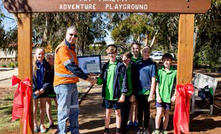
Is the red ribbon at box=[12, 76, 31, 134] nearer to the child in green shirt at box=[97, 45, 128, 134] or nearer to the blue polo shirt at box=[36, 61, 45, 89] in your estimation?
the blue polo shirt at box=[36, 61, 45, 89]

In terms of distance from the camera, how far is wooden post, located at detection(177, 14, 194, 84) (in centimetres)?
380

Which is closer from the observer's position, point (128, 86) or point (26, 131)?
point (26, 131)

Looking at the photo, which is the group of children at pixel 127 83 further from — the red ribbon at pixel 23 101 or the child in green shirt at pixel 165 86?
the red ribbon at pixel 23 101

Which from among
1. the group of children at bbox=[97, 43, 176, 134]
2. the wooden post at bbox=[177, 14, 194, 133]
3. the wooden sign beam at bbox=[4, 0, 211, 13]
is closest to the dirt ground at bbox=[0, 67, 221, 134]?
the group of children at bbox=[97, 43, 176, 134]

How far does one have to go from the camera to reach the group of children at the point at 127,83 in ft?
13.3

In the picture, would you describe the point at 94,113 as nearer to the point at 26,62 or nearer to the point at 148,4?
the point at 26,62

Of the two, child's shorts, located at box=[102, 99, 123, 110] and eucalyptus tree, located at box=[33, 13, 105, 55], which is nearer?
child's shorts, located at box=[102, 99, 123, 110]

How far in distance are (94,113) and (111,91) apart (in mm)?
2352

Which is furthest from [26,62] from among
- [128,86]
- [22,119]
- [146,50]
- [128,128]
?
[128,128]

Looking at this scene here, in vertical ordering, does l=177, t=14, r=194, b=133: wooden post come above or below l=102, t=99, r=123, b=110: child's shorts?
above

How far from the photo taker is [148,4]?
375 centimetres

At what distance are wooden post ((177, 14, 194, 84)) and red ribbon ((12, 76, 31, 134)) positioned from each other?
2.64 metres

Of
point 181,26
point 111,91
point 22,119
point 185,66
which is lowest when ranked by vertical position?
point 22,119

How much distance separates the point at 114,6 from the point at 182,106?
2075mm
